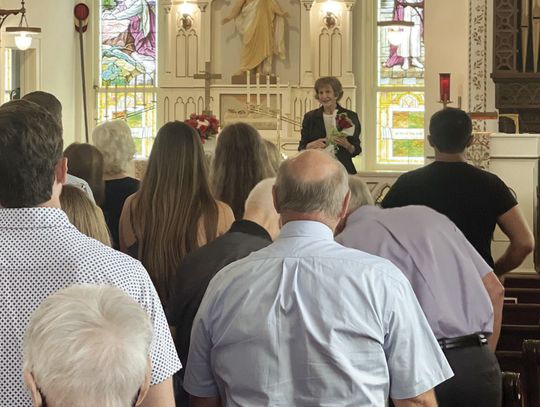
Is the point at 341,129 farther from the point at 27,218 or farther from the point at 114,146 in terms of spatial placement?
the point at 27,218

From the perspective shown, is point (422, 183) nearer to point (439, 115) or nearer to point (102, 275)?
point (439, 115)

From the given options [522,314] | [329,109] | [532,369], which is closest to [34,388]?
[532,369]

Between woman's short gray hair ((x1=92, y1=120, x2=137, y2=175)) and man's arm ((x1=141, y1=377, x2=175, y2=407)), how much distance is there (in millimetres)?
3127

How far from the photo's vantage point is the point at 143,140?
1812 centimetres

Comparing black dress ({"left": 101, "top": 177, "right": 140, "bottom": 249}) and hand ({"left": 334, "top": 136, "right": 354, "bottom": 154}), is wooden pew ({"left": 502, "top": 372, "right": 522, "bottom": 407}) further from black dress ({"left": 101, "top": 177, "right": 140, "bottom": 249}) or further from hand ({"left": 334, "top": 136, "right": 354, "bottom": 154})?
hand ({"left": 334, "top": 136, "right": 354, "bottom": 154})

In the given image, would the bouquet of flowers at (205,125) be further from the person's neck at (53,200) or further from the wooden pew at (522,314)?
the person's neck at (53,200)

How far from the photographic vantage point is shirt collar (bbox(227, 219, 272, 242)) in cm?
375

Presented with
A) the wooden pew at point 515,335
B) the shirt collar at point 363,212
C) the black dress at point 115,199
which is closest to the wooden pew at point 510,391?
the shirt collar at point 363,212

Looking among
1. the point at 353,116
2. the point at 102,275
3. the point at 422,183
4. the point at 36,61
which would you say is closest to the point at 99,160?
the point at 422,183

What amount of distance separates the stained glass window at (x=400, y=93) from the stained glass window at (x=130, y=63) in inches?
136

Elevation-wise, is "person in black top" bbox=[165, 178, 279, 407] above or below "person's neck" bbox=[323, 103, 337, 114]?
below

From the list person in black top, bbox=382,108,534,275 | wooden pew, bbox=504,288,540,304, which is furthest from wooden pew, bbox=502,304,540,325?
person in black top, bbox=382,108,534,275

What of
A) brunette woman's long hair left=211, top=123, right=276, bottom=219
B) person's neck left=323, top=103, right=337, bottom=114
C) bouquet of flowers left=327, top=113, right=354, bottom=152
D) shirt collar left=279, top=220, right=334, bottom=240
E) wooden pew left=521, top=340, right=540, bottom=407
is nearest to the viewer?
shirt collar left=279, top=220, right=334, bottom=240

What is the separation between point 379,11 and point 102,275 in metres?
15.9
